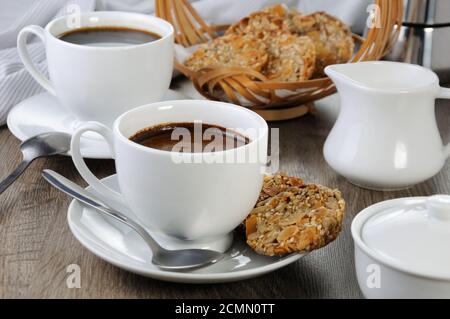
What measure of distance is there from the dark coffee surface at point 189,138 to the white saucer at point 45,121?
212 mm

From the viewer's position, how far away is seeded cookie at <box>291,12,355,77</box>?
1389 millimetres

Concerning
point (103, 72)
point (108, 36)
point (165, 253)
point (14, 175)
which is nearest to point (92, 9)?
point (108, 36)

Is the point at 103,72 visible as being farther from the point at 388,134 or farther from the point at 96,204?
the point at 388,134

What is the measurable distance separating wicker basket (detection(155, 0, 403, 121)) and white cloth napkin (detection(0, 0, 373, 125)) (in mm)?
276

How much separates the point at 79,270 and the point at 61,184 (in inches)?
5.4

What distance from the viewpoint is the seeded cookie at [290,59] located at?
4.24 feet

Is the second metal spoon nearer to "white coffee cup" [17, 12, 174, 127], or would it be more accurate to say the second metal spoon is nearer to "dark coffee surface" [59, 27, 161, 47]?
"white coffee cup" [17, 12, 174, 127]

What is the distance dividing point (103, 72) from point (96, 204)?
31 cm

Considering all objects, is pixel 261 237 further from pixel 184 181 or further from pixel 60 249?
pixel 60 249

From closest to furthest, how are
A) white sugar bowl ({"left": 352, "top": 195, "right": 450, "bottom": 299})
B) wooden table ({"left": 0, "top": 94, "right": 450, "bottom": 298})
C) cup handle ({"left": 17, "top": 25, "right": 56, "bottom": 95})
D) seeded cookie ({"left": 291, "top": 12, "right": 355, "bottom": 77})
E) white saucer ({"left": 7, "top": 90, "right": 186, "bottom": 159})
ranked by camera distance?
white sugar bowl ({"left": 352, "top": 195, "right": 450, "bottom": 299}) → wooden table ({"left": 0, "top": 94, "right": 450, "bottom": 298}) → white saucer ({"left": 7, "top": 90, "right": 186, "bottom": 159}) → cup handle ({"left": 17, "top": 25, "right": 56, "bottom": 95}) → seeded cookie ({"left": 291, "top": 12, "right": 355, "bottom": 77})

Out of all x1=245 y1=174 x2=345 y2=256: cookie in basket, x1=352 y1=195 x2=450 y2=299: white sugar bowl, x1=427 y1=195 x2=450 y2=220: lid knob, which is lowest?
x1=245 y1=174 x2=345 y2=256: cookie in basket

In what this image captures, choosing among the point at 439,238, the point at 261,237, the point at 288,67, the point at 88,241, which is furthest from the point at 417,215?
the point at 288,67

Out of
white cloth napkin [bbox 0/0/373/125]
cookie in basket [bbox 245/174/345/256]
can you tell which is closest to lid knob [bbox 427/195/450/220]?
cookie in basket [bbox 245/174/345/256]

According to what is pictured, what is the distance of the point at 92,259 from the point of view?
915 millimetres
